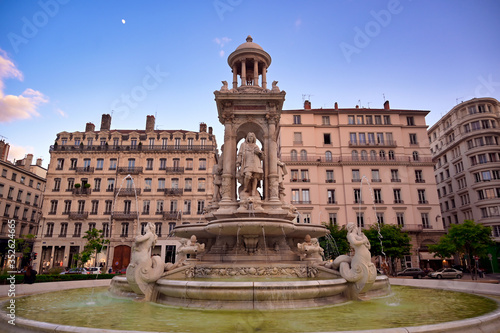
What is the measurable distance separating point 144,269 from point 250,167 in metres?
6.39

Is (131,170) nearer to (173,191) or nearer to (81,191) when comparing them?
(173,191)

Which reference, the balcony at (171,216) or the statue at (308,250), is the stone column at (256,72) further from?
the balcony at (171,216)

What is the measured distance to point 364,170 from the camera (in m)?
49.0

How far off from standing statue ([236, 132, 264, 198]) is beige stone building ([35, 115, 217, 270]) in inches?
1327

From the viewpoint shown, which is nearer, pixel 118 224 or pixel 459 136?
pixel 118 224

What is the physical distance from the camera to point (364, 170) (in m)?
49.0

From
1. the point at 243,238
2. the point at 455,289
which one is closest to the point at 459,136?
the point at 455,289

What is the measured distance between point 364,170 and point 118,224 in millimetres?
37690

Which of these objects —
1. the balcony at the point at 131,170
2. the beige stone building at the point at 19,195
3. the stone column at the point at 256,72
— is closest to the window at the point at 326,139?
the balcony at the point at 131,170

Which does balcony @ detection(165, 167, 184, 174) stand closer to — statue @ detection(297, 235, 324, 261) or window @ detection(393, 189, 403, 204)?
window @ detection(393, 189, 403, 204)

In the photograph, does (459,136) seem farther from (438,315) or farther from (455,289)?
(438,315)

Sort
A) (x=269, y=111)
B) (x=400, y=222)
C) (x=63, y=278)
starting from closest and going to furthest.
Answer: (x=269, y=111), (x=63, y=278), (x=400, y=222)

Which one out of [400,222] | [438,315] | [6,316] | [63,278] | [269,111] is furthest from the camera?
[400,222]

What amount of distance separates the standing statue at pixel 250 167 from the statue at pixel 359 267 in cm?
543
